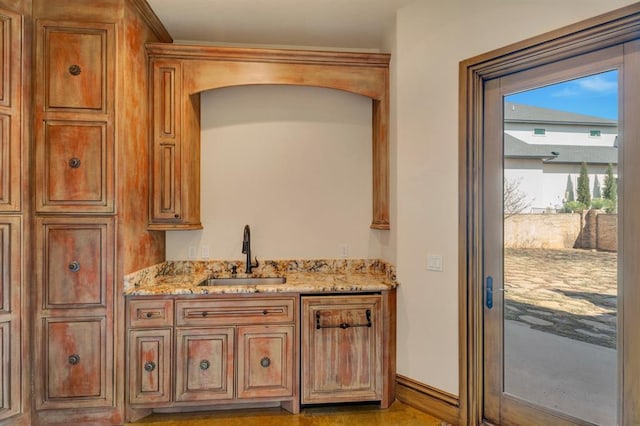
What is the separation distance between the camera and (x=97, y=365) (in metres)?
2.49

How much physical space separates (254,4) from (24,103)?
169cm

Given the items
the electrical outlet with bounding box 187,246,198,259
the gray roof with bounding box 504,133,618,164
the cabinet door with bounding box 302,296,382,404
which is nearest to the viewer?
the gray roof with bounding box 504,133,618,164

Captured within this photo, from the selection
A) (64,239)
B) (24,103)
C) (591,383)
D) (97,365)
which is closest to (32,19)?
(24,103)

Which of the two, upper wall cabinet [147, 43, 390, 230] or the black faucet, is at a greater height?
upper wall cabinet [147, 43, 390, 230]

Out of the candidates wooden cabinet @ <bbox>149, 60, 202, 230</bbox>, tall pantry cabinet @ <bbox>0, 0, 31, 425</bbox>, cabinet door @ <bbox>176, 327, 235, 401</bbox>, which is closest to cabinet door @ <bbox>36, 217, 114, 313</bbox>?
tall pantry cabinet @ <bbox>0, 0, 31, 425</bbox>

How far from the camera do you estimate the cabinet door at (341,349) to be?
2.69m

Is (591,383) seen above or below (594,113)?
below

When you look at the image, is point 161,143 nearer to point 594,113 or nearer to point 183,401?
point 183,401

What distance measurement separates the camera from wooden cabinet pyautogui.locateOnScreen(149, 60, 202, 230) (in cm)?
291

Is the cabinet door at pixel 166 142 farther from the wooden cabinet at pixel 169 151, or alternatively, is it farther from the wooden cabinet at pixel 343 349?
the wooden cabinet at pixel 343 349

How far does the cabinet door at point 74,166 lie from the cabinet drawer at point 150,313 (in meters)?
0.68

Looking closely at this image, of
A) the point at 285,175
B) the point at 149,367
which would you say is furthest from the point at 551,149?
the point at 149,367

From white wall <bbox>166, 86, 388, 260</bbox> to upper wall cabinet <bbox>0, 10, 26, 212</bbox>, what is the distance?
3.88 ft

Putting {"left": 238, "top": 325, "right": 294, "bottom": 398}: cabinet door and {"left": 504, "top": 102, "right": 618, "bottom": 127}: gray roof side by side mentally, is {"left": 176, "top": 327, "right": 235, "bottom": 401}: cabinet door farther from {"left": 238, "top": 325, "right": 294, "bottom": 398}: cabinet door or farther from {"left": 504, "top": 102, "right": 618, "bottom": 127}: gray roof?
{"left": 504, "top": 102, "right": 618, "bottom": 127}: gray roof
